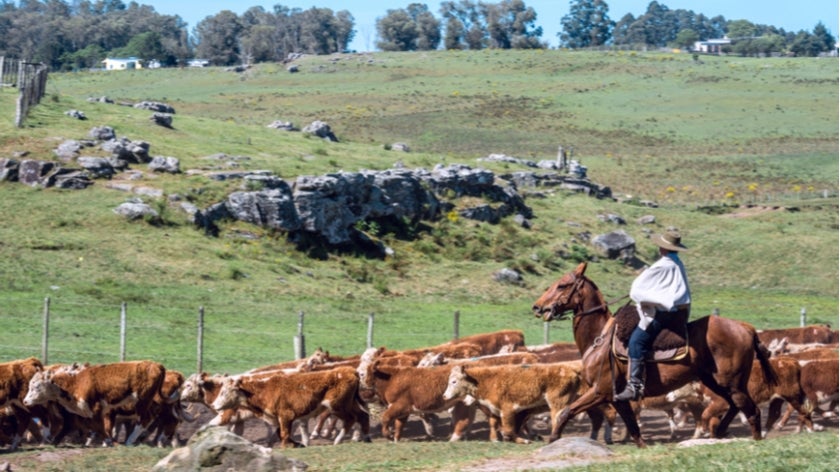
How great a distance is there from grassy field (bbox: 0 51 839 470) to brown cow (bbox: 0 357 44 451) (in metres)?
6.15

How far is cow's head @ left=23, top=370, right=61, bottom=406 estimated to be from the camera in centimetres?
1986

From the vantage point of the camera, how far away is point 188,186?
46.8m

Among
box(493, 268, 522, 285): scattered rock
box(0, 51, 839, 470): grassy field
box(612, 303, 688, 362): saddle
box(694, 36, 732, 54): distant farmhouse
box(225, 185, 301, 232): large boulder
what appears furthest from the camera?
box(694, 36, 732, 54): distant farmhouse

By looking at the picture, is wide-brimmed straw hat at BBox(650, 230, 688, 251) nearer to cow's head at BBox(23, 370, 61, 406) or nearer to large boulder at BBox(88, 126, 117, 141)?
cow's head at BBox(23, 370, 61, 406)

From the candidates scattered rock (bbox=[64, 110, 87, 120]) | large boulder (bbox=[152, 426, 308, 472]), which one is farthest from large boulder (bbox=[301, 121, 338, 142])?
large boulder (bbox=[152, 426, 308, 472])

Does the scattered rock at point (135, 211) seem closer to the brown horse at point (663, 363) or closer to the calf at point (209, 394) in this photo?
the calf at point (209, 394)

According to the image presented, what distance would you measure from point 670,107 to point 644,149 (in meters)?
20.6

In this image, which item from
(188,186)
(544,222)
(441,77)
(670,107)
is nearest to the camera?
(188,186)

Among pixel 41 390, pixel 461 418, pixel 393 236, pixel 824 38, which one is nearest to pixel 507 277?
pixel 393 236

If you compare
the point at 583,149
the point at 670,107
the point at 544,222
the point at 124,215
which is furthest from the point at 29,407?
the point at 670,107

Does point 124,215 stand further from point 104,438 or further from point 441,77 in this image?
point 441,77

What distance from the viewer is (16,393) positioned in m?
20.3

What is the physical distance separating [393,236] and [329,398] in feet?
96.4

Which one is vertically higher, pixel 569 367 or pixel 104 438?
pixel 569 367
